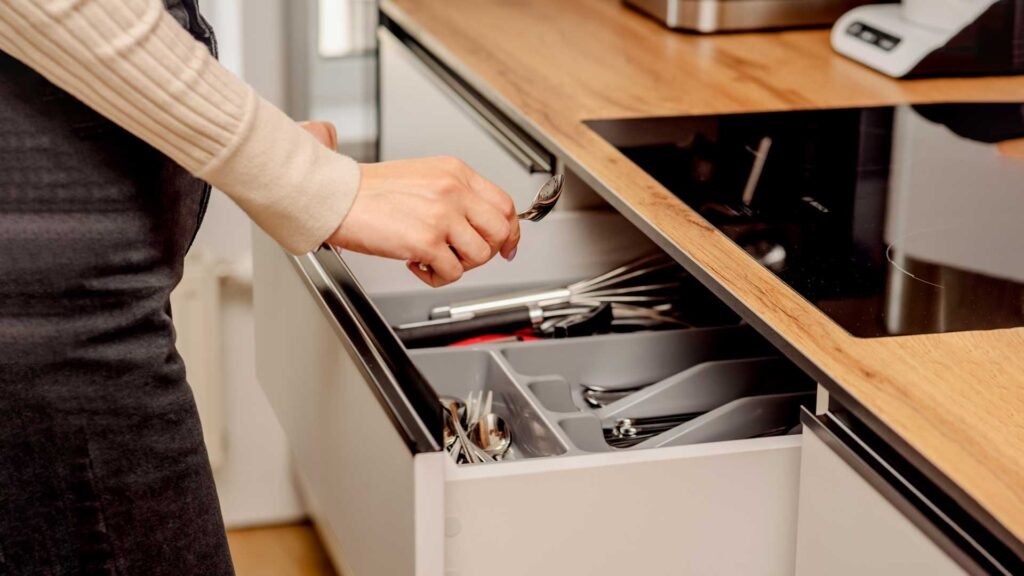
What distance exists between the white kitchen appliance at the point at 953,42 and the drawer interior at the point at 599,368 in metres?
0.34

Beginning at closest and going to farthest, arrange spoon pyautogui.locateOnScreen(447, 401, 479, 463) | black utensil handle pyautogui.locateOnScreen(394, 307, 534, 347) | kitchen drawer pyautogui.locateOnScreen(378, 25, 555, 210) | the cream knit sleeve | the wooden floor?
the cream knit sleeve
spoon pyautogui.locateOnScreen(447, 401, 479, 463)
black utensil handle pyautogui.locateOnScreen(394, 307, 534, 347)
kitchen drawer pyautogui.locateOnScreen(378, 25, 555, 210)
the wooden floor

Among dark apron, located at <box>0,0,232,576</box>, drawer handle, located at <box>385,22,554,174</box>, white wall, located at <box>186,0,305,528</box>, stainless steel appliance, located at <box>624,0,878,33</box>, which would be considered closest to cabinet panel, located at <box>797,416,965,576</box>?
dark apron, located at <box>0,0,232,576</box>

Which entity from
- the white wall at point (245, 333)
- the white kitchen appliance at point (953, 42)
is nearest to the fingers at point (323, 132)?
the white kitchen appliance at point (953, 42)

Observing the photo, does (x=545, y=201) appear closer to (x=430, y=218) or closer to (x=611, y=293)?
(x=430, y=218)

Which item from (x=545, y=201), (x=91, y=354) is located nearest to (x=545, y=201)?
(x=545, y=201)

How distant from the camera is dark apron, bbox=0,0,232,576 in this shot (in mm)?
727

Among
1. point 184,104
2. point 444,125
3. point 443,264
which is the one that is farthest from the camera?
point 444,125

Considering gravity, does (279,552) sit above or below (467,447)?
below

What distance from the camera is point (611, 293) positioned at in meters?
1.30

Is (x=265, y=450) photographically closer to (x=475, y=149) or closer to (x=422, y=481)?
(x=475, y=149)

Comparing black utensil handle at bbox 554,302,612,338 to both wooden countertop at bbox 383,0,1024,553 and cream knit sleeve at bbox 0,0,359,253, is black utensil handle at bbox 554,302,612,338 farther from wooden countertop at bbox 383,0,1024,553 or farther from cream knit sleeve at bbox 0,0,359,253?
cream knit sleeve at bbox 0,0,359,253

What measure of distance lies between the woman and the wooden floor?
3.63ft

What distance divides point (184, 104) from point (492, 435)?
0.46 m

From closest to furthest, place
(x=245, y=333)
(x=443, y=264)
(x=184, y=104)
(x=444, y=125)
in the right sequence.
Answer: (x=184, y=104)
(x=443, y=264)
(x=444, y=125)
(x=245, y=333)
